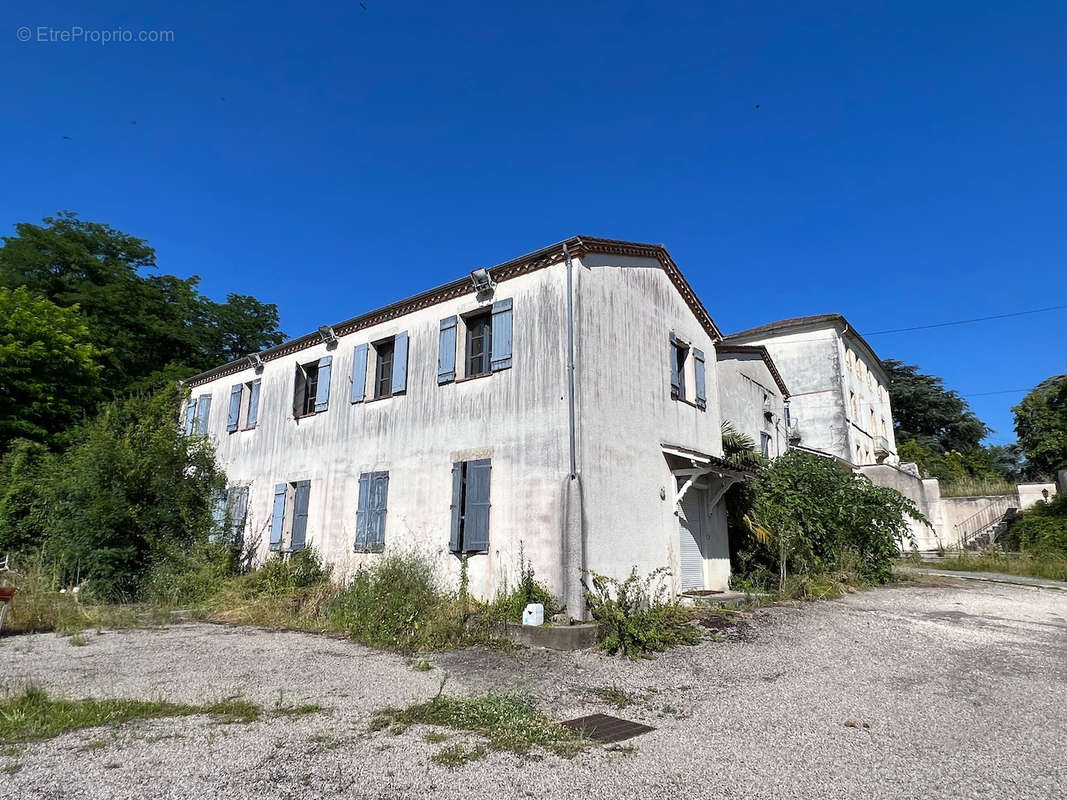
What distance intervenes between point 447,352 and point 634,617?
5.88m

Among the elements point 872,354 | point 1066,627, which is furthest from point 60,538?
point 872,354

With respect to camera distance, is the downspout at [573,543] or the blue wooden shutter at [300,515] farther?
the blue wooden shutter at [300,515]

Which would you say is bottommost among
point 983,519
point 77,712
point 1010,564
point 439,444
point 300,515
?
point 77,712

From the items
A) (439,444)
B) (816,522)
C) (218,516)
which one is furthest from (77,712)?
(816,522)

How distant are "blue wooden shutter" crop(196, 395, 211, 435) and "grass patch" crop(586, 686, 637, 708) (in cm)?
1551

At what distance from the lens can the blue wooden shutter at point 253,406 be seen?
52.2 ft

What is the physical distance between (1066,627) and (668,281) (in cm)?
858

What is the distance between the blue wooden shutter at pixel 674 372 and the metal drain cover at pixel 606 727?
7453mm

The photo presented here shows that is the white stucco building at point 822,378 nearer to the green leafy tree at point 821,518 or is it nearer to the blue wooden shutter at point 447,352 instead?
the green leafy tree at point 821,518

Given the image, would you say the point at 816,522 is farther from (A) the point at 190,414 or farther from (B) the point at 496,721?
(A) the point at 190,414

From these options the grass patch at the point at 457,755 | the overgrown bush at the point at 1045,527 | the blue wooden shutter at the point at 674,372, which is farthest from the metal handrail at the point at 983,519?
the grass patch at the point at 457,755

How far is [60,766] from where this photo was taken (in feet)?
12.7

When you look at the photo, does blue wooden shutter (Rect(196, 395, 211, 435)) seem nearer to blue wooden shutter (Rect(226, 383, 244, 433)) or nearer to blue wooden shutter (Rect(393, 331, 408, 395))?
blue wooden shutter (Rect(226, 383, 244, 433))

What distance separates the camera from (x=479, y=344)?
11.5m
